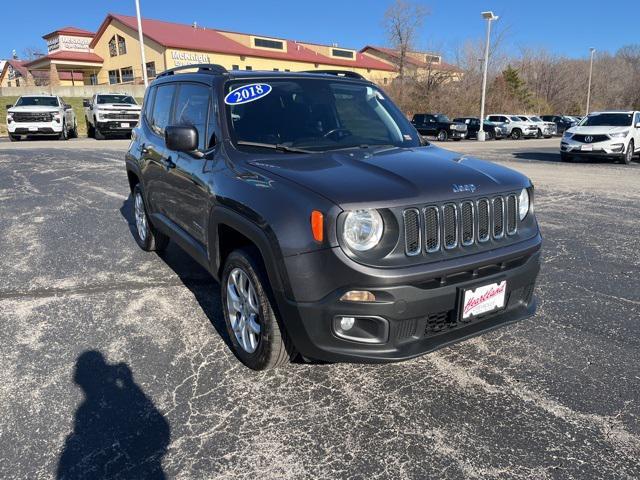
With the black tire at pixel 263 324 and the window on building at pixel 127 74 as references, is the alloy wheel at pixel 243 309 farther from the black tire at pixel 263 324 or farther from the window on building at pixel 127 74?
the window on building at pixel 127 74

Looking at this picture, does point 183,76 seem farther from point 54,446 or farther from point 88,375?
point 54,446

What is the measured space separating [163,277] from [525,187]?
3462mm

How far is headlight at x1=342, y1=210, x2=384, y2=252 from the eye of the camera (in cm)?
257

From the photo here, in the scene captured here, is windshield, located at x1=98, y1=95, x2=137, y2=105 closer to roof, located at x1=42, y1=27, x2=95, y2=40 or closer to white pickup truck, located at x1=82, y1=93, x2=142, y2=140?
white pickup truck, located at x1=82, y1=93, x2=142, y2=140

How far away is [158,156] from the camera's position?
15.2ft

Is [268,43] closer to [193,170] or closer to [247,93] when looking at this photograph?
[247,93]

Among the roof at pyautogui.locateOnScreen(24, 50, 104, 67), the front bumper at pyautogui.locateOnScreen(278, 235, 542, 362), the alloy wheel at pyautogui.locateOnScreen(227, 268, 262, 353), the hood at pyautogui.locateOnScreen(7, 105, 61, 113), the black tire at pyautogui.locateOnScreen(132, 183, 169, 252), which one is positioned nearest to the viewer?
the front bumper at pyautogui.locateOnScreen(278, 235, 542, 362)

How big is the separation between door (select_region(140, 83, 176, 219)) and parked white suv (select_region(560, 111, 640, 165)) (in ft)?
→ 47.2

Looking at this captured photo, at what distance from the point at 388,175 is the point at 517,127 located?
33.7 m

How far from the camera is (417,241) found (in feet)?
8.73

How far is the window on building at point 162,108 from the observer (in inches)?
184

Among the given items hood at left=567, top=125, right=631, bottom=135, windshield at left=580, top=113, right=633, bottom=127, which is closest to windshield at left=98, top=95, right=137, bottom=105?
hood at left=567, top=125, right=631, bottom=135

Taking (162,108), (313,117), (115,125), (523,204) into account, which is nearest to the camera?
(523,204)

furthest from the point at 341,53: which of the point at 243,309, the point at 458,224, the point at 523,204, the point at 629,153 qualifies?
the point at 458,224
